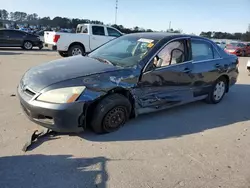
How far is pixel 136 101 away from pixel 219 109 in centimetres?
241

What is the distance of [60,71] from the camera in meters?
3.73

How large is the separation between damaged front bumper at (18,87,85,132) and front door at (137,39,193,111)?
3.58 feet

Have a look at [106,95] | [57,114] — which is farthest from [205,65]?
[57,114]

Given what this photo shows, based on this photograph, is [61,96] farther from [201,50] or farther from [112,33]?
[112,33]

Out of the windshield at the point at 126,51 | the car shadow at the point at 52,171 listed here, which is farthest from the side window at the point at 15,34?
the car shadow at the point at 52,171

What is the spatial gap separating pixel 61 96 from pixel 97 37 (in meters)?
10.2

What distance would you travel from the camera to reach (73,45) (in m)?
12.6

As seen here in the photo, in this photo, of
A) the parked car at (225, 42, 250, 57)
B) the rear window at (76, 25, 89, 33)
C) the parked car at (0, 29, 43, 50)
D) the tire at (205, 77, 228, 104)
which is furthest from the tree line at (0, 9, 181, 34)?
the tire at (205, 77, 228, 104)

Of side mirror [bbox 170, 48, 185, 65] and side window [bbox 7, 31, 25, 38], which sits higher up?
side mirror [bbox 170, 48, 185, 65]

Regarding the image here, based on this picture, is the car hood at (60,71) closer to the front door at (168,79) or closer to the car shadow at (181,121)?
the front door at (168,79)

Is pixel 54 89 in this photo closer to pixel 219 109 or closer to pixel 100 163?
pixel 100 163

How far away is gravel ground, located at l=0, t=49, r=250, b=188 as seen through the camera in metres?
2.76

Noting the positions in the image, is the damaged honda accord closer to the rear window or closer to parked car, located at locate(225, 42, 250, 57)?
the rear window

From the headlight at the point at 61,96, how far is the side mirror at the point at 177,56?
6.52ft
